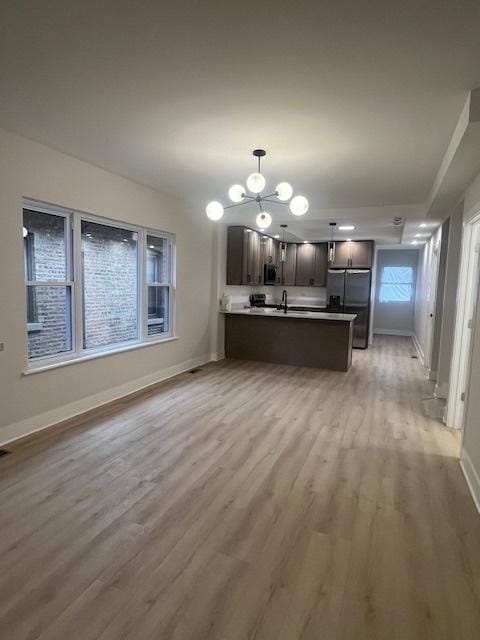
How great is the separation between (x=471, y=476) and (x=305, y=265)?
6561 millimetres

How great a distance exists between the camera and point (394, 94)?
7.10 ft

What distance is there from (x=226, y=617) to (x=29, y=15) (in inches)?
109

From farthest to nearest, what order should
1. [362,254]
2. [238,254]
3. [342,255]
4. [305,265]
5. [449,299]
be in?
[305,265] → [342,255] → [362,254] → [238,254] → [449,299]

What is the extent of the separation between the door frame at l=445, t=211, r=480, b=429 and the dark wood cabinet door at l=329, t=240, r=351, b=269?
4.54 m

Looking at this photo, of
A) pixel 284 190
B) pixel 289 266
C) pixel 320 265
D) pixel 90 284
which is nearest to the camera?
pixel 284 190

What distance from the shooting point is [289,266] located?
8.81 m

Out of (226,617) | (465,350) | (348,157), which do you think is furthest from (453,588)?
(348,157)

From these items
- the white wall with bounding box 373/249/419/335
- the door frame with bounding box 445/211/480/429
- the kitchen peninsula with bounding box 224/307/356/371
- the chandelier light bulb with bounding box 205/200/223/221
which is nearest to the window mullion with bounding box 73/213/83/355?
the chandelier light bulb with bounding box 205/200/223/221

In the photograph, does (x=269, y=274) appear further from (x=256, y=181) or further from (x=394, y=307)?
(x=256, y=181)

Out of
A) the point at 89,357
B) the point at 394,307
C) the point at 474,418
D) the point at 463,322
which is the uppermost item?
the point at 463,322

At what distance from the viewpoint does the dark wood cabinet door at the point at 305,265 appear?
857cm

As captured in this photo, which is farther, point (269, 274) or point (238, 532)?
point (269, 274)

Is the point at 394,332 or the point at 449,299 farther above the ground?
the point at 449,299

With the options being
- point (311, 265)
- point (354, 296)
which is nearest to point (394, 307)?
point (354, 296)
